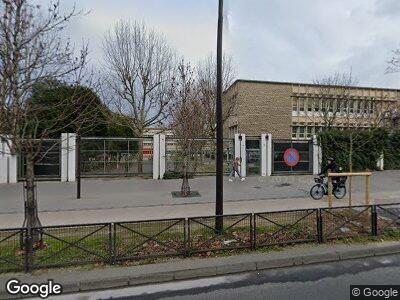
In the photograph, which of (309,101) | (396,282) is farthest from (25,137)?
(309,101)

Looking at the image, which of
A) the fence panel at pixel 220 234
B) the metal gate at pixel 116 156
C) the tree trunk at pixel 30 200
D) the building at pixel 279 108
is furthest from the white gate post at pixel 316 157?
the tree trunk at pixel 30 200

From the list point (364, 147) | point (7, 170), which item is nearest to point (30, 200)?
point (7, 170)

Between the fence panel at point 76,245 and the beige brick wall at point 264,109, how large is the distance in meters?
30.1

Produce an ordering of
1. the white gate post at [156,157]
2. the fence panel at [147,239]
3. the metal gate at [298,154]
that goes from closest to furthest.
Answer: the fence panel at [147,239], the white gate post at [156,157], the metal gate at [298,154]

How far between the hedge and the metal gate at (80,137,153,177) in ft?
38.8

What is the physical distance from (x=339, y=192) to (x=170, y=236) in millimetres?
8270

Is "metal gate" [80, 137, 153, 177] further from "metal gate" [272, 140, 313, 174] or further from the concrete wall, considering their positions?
the concrete wall

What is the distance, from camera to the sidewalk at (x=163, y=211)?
28.2 ft

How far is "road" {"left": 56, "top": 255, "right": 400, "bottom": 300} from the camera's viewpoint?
14.5ft

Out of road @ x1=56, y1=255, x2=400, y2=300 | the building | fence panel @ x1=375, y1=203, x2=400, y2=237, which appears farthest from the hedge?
road @ x1=56, y1=255, x2=400, y2=300

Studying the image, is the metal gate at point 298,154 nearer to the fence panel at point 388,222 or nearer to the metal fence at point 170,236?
the fence panel at point 388,222

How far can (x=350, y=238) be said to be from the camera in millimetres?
6656

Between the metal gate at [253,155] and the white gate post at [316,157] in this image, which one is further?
the white gate post at [316,157]

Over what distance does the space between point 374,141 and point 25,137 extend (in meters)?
22.7
